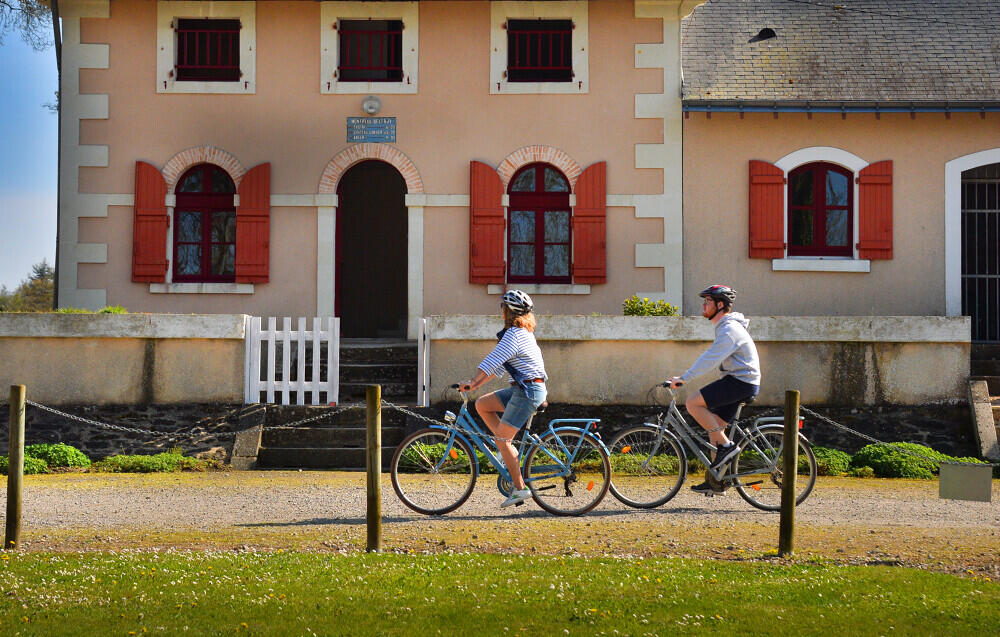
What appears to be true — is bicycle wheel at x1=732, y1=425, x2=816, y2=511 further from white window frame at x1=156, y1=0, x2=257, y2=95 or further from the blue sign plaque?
white window frame at x1=156, y1=0, x2=257, y2=95

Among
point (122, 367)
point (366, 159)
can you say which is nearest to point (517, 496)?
point (122, 367)

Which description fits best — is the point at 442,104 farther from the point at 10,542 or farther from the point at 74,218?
the point at 10,542

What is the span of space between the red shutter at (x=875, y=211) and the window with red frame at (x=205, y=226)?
8531 mm

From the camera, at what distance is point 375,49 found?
16938mm

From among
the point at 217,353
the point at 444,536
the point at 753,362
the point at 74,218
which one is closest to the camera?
the point at 444,536

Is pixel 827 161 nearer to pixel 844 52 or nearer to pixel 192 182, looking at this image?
pixel 844 52

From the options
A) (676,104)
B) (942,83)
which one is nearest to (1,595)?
(676,104)

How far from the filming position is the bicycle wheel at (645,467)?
9.19 m

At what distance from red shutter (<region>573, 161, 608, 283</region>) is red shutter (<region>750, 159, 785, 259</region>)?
1991 millimetres

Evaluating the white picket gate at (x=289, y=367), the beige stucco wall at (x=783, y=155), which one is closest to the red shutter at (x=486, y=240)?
the beige stucco wall at (x=783, y=155)

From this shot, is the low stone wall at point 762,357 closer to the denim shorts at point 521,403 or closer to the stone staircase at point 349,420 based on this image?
the stone staircase at point 349,420

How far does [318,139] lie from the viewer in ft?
53.8

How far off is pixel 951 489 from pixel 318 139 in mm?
11063

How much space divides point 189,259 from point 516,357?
29.6ft
